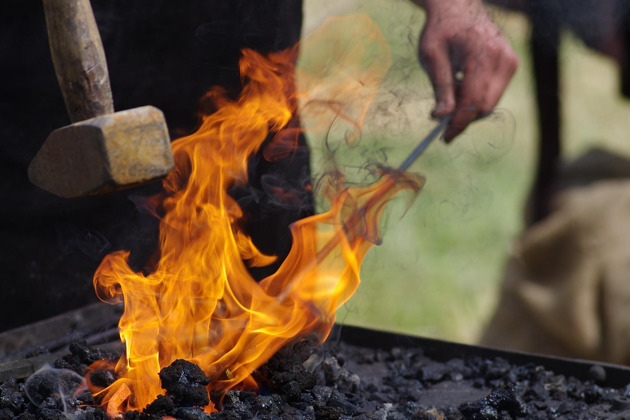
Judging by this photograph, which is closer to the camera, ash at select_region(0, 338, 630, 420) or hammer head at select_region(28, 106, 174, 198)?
hammer head at select_region(28, 106, 174, 198)

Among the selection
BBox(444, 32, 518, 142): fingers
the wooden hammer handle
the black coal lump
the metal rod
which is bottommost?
the black coal lump

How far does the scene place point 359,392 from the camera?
2.42 m

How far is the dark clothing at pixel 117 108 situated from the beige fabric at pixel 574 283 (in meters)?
1.87

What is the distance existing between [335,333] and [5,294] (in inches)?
48.6

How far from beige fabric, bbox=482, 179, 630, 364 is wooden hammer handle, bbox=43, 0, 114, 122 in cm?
301

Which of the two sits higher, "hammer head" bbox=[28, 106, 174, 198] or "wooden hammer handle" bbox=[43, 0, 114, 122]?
"wooden hammer handle" bbox=[43, 0, 114, 122]

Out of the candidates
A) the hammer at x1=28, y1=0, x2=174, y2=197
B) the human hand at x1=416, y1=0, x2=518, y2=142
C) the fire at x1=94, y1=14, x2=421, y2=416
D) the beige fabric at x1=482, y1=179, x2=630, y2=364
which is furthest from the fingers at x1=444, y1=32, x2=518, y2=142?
the beige fabric at x1=482, y1=179, x2=630, y2=364

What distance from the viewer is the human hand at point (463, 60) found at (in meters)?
2.68

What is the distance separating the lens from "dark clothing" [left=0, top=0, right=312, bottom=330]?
2691 mm

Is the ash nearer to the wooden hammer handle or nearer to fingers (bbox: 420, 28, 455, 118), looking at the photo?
the wooden hammer handle

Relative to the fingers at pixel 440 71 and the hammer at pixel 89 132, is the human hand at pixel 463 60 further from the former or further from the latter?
the hammer at pixel 89 132

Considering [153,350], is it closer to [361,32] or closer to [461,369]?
[461,369]

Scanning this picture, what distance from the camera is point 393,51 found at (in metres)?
3.04

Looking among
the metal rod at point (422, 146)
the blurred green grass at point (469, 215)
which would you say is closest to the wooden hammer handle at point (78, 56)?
the metal rod at point (422, 146)
